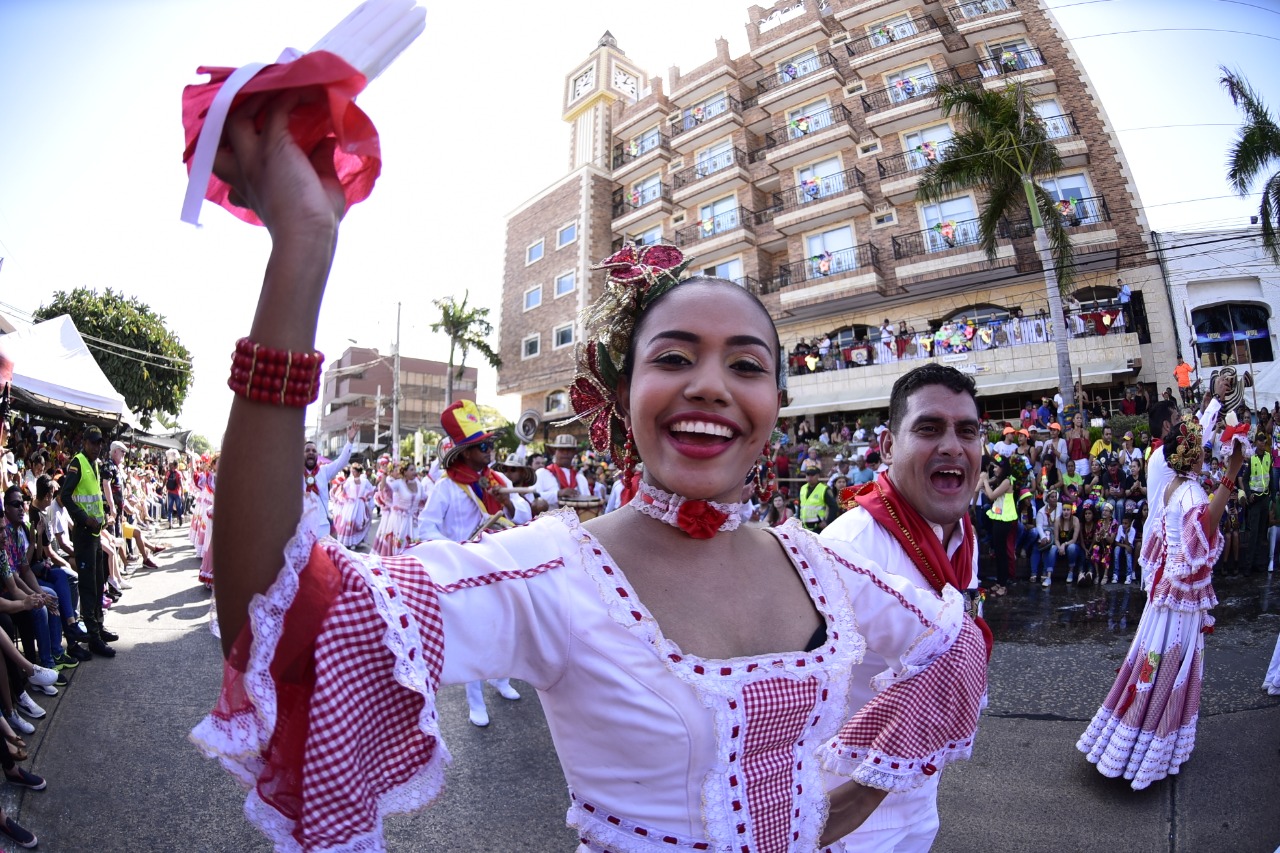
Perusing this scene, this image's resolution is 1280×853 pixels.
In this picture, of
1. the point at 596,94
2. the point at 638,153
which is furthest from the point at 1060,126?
the point at 596,94

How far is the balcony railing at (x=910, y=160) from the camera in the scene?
2339 centimetres

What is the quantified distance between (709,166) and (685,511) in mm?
30540

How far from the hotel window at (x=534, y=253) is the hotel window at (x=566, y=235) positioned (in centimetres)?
153

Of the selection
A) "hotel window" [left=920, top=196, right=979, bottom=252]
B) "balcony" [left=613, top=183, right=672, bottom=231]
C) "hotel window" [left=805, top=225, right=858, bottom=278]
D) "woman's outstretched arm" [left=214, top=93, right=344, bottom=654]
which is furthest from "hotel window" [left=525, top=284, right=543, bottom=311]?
"woman's outstretched arm" [left=214, top=93, right=344, bottom=654]

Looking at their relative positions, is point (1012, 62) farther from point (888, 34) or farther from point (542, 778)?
point (542, 778)

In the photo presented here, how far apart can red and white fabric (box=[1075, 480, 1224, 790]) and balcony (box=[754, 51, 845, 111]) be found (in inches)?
1011

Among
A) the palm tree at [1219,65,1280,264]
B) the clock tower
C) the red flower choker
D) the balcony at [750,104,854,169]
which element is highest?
the clock tower

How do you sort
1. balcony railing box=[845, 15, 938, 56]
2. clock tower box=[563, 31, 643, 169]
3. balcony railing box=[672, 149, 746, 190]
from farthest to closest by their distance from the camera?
clock tower box=[563, 31, 643, 169]
balcony railing box=[672, 149, 746, 190]
balcony railing box=[845, 15, 938, 56]

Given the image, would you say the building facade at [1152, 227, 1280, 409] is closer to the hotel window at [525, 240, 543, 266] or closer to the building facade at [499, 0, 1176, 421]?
the building facade at [499, 0, 1176, 421]

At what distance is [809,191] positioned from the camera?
26.3 m

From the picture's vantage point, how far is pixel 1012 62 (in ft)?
74.9

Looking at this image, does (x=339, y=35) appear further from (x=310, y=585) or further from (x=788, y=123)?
(x=788, y=123)

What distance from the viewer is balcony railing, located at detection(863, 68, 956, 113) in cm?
2396

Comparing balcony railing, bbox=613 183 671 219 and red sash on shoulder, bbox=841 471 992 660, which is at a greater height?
balcony railing, bbox=613 183 671 219
